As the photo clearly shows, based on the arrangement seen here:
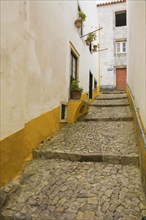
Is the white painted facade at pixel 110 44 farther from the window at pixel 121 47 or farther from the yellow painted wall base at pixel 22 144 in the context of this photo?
the yellow painted wall base at pixel 22 144

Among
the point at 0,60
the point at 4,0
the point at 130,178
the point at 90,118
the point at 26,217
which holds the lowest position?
the point at 26,217

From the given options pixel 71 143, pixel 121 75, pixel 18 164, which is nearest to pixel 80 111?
pixel 71 143

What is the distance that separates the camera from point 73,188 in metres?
2.77

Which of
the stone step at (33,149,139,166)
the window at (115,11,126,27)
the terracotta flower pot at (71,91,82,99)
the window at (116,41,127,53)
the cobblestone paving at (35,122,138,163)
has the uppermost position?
the window at (115,11,126,27)

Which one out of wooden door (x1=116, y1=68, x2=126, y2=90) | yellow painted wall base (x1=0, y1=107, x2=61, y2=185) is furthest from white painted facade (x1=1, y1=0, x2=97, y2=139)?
wooden door (x1=116, y1=68, x2=126, y2=90)

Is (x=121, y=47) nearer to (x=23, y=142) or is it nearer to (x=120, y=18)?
(x=120, y=18)

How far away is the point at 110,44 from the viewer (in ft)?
58.6

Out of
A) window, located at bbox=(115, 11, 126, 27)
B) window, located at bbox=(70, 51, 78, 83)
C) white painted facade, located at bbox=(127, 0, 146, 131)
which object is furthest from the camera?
window, located at bbox=(115, 11, 126, 27)

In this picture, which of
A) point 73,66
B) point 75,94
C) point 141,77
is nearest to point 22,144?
point 141,77

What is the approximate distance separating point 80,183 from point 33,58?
2.52 m

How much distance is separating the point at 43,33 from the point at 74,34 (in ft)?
10.5

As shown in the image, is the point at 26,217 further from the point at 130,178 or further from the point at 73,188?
the point at 130,178

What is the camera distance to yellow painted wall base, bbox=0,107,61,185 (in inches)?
110

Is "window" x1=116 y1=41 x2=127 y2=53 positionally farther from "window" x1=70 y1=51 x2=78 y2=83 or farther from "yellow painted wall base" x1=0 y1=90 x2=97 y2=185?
"yellow painted wall base" x1=0 y1=90 x2=97 y2=185
